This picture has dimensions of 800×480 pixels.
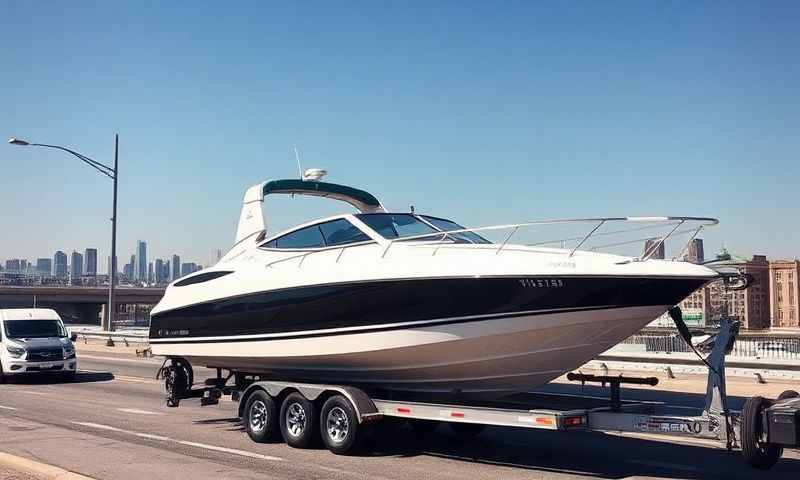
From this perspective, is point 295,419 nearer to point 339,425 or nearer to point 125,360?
point 339,425

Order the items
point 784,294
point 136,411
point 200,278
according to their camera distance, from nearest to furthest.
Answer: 1. point 200,278
2. point 136,411
3. point 784,294

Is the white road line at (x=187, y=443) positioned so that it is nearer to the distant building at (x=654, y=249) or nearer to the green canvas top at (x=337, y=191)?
the green canvas top at (x=337, y=191)

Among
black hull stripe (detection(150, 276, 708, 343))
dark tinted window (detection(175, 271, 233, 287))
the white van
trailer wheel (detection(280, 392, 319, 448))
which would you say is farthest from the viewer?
the white van

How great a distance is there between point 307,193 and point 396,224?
3537 mm

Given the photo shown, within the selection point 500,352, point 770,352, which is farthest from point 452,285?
point 770,352

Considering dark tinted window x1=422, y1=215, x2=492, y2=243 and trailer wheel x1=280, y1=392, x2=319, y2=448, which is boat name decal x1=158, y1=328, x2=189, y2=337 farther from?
dark tinted window x1=422, y1=215, x2=492, y2=243

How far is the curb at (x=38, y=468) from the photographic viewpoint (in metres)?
7.66

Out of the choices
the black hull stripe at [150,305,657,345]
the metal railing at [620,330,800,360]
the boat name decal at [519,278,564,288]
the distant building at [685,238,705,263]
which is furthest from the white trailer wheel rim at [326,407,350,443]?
the metal railing at [620,330,800,360]

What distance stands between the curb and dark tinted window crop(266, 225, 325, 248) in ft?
14.1

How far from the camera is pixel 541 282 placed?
26.7ft

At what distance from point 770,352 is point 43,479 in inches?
691

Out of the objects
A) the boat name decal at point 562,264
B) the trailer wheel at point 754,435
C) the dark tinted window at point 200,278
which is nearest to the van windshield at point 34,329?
the dark tinted window at point 200,278

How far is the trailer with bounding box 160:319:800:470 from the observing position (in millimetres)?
7277

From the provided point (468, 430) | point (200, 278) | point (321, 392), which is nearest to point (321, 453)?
point (321, 392)
